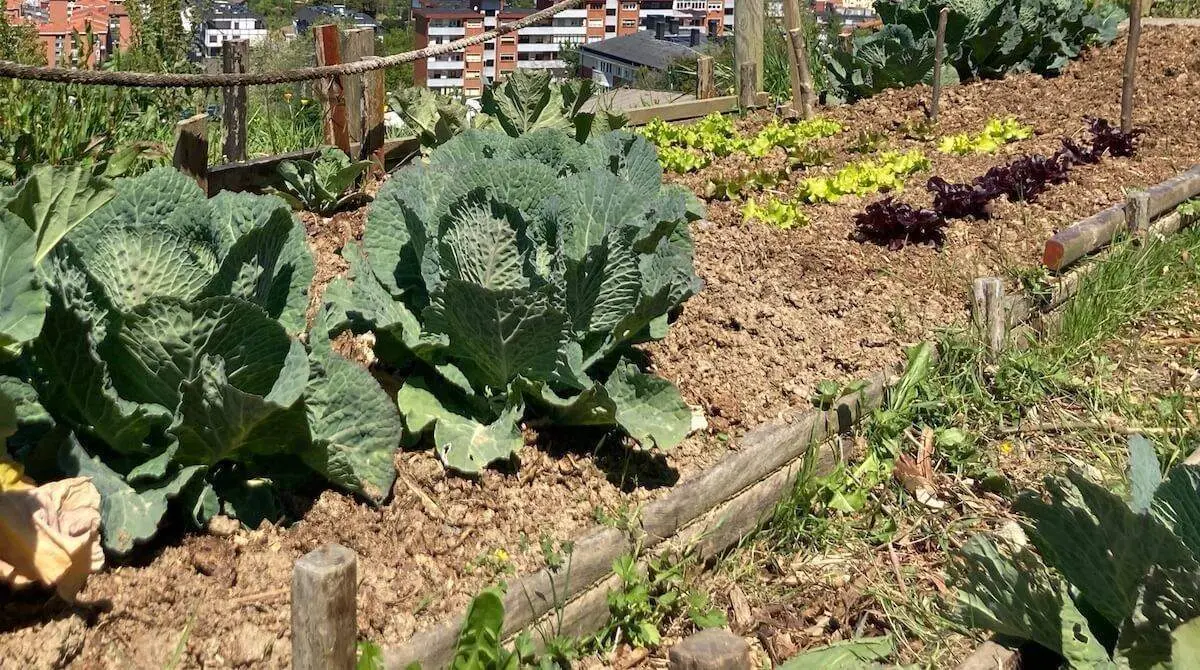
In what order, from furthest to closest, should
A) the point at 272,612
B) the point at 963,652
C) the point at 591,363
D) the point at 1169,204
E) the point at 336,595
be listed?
the point at 1169,204 < the point at 591,363 < the point at 963,652 < the point at 272,612 < the point at 336,595

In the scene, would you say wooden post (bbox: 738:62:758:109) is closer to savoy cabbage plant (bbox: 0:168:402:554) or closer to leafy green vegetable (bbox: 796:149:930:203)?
leafy green vegetable (bbox: 796:149:930:203)

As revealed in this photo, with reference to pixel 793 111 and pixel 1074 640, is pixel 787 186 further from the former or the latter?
pixel 1074 640

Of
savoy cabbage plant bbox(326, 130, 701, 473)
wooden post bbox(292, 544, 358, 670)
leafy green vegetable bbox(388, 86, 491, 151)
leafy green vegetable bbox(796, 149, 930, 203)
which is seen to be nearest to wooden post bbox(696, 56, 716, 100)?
leafy green vegetable bbox(796, 149, 930, 203)

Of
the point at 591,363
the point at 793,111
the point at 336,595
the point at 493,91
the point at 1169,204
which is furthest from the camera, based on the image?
the point at 793,111

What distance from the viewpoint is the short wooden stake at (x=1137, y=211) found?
539 centimetres

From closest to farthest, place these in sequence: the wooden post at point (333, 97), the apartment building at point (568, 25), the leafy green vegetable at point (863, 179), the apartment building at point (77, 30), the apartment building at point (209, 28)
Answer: the wooden post at point (333, 97)
the leafy green vegetable at point (863, 179)
the apartment building at point (77, 30)
the apartment building at point (209, 28)
the apartment building at point (568, 25)

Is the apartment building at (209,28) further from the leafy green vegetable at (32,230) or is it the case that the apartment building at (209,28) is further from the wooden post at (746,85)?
the wooden post at (746,85)

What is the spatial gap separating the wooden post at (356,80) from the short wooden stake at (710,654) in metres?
3.89

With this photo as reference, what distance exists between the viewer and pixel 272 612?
259cm

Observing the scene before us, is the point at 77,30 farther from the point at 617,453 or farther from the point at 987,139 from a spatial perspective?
the point at 987,139

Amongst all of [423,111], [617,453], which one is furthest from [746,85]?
[617,453]

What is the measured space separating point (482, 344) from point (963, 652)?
4.92ft

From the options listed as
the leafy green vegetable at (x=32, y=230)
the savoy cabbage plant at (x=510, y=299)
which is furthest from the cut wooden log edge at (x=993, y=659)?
the leafy green vegetable at (x=32, y=230)

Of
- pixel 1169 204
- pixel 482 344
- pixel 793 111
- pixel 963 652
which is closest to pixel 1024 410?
pixel 963 652
